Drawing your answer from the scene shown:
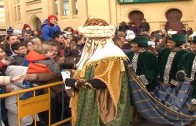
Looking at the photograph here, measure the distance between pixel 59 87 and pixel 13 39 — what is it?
1.67 metres

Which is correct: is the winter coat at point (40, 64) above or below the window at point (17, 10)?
below

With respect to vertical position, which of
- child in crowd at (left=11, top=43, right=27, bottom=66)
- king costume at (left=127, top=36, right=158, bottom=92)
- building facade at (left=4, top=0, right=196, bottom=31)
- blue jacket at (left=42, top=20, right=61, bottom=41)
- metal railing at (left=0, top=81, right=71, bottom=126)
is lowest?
metal railing at (left=0, top=81, right=71, bottom=126)

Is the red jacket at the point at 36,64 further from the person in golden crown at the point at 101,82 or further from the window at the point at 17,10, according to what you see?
the window at the point at 17,10

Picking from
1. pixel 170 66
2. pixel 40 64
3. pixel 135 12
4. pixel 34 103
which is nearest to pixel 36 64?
pixel 40 64

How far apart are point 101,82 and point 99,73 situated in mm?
116

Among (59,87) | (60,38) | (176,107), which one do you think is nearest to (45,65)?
(59,87)

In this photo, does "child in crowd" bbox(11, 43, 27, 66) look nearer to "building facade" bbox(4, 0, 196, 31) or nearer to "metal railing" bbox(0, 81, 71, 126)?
"metal railing" bbox(0, 81, 71, 126)

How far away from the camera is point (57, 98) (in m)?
5.48

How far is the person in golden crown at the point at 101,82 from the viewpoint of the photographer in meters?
4.39

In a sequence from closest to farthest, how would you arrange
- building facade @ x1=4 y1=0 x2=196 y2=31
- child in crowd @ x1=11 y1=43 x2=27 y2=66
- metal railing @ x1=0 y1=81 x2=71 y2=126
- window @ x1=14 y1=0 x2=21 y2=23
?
metal railing @ x1=0 y1=81 x2=71 y2=126 < child in crowd @ x1=11 y1=43 x2=27 y2=66 < building facade @ x1=4 y1=0 x2=196 y2=31 < window @ x1=14 y1=0 x2=21 y2=23

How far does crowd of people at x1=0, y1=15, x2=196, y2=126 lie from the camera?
443cm

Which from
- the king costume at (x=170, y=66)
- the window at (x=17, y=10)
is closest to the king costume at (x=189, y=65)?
the king costume at (x=170, y=66)

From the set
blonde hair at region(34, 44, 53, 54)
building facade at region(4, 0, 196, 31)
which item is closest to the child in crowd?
blonde hair at region(34, 44, 53, 54)

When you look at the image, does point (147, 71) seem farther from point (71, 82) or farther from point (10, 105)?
point (10, 105)
